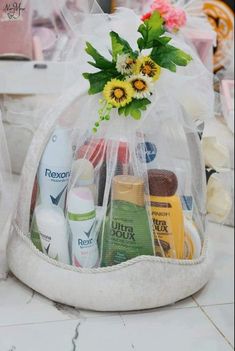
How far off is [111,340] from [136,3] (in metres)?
0.59

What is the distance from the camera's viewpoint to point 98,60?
1.61ft

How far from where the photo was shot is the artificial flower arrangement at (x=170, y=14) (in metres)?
0.66

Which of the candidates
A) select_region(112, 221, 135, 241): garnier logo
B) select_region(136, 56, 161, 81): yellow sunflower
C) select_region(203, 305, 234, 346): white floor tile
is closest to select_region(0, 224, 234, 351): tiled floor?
select_region(203, 305, 234, 346): white floor tile

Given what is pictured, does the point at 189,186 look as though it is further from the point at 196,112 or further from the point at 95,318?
the point at 95,318

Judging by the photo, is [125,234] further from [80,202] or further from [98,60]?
[98,60]

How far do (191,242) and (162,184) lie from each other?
4.7 inches

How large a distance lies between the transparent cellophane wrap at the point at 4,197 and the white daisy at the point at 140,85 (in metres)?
Result: 0.18

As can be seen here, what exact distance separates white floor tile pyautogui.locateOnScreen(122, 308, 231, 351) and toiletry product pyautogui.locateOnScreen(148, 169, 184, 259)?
0.28ft

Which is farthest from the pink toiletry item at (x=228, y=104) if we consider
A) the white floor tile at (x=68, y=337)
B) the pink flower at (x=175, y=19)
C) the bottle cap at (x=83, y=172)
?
the white floor tile at (x=68, y=337)

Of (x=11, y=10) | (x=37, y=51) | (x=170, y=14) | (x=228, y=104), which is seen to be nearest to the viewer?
(x=11, y=10)

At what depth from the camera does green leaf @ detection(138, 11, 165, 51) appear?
1.56 ft

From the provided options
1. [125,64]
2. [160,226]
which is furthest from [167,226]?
[125,64]

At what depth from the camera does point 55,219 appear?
523 millimetres

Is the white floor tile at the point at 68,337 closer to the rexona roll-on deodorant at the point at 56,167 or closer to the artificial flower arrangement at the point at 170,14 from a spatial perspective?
the rexona roll-on deodorant at the point at 56,167
